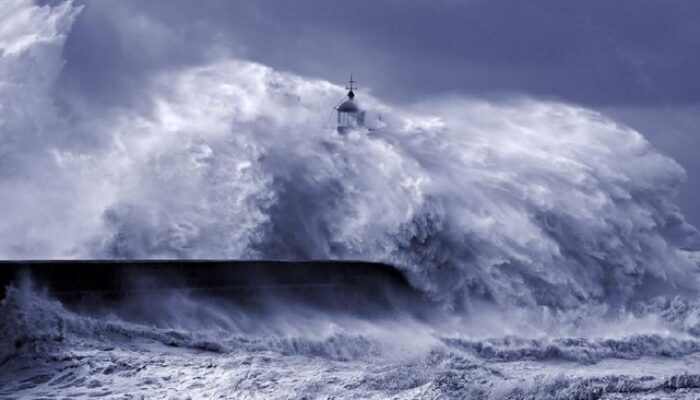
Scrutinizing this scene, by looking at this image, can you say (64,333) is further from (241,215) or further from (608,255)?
(608,255)

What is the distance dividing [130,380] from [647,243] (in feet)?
52.8

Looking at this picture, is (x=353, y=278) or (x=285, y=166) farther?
(x=285, y=166)

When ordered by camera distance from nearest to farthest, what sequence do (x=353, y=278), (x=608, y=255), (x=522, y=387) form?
(x=522, y=387) → (x=353, y=278) → (x=608, y=255)

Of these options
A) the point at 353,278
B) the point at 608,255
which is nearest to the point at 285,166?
the point at 353,278

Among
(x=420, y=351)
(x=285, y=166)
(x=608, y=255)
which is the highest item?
(x=285, y=166)

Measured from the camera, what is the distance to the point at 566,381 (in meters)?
13.0

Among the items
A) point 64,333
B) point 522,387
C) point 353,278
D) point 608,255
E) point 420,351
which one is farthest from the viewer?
point 608,255

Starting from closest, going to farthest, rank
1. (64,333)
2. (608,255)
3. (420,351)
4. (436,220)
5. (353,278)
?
(64,333) < (420,351) < (353,278) < (436,220) < (608,255)

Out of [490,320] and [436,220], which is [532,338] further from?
[436,220]

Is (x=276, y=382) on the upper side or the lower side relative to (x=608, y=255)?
lower

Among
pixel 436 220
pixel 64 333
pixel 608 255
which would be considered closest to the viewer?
pixel 64 333

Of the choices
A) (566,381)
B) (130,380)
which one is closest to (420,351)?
(566,381)

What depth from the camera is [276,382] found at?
12.8 metres

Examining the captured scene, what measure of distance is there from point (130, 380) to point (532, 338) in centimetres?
979
